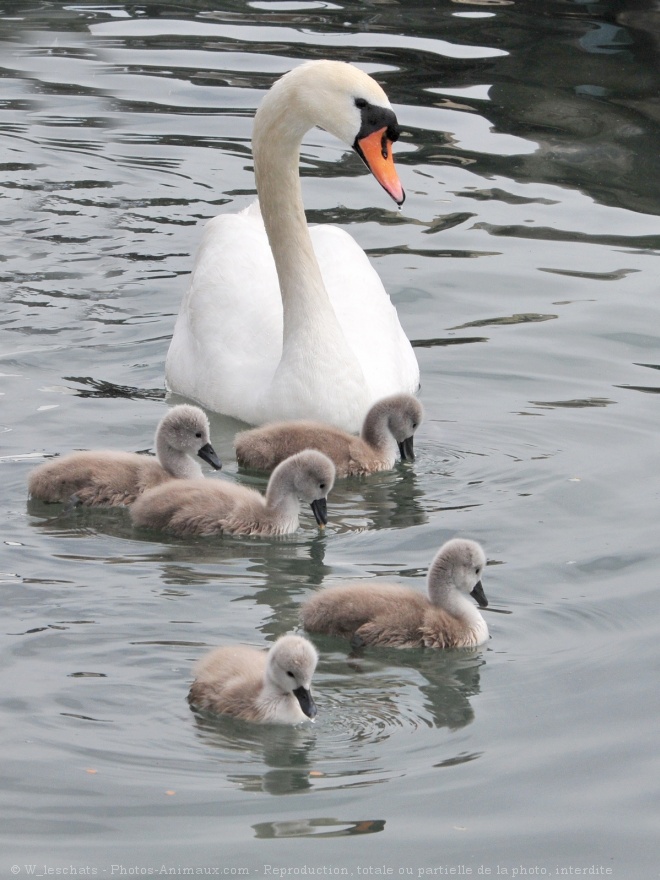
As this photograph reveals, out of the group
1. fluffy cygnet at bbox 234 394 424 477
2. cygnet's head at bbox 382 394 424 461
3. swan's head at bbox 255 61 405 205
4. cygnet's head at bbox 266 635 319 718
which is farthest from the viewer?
swan's head at bbox 255 61 405 205

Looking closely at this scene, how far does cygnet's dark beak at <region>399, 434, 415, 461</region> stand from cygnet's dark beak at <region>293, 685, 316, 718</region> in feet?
9.74

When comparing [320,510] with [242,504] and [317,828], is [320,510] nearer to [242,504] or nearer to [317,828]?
[242,504]

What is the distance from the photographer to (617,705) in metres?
5.81

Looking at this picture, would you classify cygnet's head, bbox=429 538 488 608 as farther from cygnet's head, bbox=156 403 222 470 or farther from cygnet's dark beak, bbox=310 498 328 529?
cygnet's head, bbox=156 403 222 470

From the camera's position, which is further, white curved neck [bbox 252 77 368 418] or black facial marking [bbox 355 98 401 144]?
white curved neck [bbox 252 77 368 418]

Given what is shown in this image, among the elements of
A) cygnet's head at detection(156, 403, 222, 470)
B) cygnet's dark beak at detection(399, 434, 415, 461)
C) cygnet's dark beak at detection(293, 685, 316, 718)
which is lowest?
cygnet's dark beak at detection(399, 434, 415, 461)

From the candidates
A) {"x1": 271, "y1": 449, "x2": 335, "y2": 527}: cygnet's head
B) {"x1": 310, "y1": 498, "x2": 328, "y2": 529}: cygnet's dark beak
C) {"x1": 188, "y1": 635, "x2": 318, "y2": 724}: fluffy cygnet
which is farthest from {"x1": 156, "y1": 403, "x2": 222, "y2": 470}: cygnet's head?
{"x1": 188, "y1": 635, "x2": 318, "y2": 724}: fluffy cygnet

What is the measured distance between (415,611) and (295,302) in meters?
2.98

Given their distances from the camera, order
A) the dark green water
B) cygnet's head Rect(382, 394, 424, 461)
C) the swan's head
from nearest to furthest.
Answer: the dark green water → cygnet's head Rect(382, 394, 424, 461) → the swan's head

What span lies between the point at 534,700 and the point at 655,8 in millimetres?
13067

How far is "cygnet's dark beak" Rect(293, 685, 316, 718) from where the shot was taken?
5.47 m

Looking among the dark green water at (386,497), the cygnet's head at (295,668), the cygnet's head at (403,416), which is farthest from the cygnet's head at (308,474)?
the cygnet's head at (295,668)

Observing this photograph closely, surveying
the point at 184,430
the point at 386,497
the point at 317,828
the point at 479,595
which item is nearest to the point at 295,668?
the point at 317,828

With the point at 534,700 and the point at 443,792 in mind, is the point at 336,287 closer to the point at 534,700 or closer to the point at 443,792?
the point at 534,700
